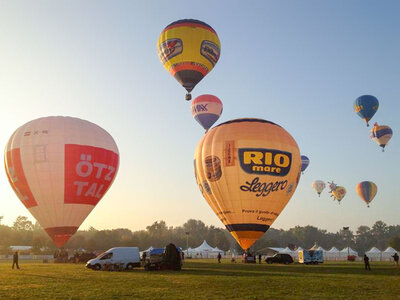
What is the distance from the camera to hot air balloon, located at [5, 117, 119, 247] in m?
42.8

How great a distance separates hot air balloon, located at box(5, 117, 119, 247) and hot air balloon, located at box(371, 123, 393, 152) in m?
48.9

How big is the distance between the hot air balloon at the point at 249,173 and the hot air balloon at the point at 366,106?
30.6m

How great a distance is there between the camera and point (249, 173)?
3903 centimetres

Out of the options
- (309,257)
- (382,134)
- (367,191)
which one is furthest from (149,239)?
(309,257)

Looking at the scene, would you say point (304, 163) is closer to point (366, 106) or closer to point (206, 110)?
point (366, 106)

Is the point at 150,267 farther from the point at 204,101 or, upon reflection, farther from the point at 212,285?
the point at 204,101

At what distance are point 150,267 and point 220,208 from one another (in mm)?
11025

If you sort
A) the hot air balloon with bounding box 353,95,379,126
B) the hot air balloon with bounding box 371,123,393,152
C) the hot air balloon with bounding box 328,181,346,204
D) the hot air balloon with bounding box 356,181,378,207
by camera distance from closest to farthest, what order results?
the hot air balloon with bounding box 353,95,379,126
the hot air balloon with bounding box 371,123,393,152
the hot air balloon with bounding box 356,181,378,207
the hot air balloon with bounding box 328,181,346,204

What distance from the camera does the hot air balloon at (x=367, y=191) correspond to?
83.8 meters

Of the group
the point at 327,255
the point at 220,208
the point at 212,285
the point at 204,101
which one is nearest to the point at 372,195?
the point at 327,255

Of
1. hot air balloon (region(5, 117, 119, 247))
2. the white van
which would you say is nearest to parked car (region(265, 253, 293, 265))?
the white van

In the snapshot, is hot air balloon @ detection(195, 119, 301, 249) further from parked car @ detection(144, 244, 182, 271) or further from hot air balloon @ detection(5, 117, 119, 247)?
hot air balloon @ detection(5, 117, 119, 247)

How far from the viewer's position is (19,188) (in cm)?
4406

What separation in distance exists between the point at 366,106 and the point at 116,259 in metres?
48.8
